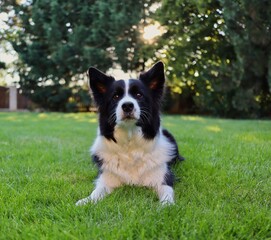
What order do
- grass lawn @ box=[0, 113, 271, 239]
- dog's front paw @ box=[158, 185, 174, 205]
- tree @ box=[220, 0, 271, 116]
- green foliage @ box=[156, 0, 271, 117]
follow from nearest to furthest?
grass lawn @ box=[0, 113, 271, 239], dog's front paw @ box=[158, 185, 174, 205], tree @ box=[220, 0, 271, 116], green foliage @ box=[156, 0, 271, 117]

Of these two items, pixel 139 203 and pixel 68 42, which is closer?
pixel 139 203

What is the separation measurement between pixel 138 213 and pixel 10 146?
3.90m

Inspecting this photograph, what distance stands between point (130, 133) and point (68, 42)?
1778 centimetres

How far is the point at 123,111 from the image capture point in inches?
119

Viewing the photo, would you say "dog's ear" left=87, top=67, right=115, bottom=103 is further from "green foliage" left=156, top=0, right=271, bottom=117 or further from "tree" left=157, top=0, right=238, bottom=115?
"tree" left=157, top=0, right=238, bottom=115

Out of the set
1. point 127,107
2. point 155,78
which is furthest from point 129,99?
point 155,78

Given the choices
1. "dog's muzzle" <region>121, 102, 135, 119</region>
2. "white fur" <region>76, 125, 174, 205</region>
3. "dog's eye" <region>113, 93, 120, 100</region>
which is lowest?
"white fur" <region>76, 125, 174, 205</region>

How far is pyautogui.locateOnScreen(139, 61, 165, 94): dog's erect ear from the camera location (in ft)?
11.0

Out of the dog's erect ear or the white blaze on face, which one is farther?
the dog's erect ear

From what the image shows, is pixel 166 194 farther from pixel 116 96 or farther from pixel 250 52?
pixel 250 52

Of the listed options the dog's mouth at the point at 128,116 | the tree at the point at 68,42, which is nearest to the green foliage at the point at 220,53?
the tree at the point at 68,42

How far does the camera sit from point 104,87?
11.1ft

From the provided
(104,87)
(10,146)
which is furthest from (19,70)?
(104,87)

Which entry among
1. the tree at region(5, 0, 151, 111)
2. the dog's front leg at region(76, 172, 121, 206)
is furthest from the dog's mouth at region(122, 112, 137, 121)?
the tree at region(5, 0, 151, 111)
